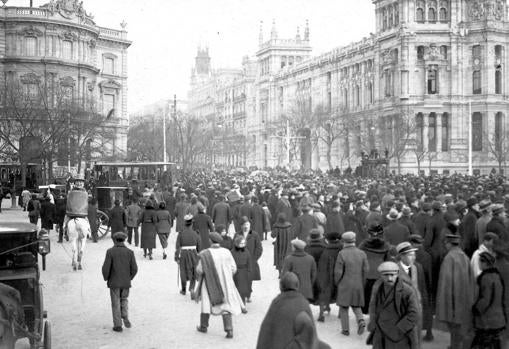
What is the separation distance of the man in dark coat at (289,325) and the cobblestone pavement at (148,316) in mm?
3834

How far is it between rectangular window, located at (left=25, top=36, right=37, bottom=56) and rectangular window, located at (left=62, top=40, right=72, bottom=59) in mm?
2607

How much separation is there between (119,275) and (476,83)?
5667 centimetres

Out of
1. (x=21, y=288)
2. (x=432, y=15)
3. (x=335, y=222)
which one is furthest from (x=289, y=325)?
(x=432, y=15)

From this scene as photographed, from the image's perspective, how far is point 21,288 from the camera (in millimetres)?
7930

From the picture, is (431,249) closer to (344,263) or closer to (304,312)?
(344,263)

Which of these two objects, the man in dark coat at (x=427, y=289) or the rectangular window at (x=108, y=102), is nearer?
the man in dark coat at (x=427, y=289)

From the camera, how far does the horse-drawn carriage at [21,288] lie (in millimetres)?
6641

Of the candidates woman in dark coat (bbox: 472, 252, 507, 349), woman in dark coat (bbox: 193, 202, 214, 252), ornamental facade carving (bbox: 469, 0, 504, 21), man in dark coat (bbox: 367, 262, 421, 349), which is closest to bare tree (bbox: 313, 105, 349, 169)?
ornamental facade carving (bbox: 469, 0, 504, 21)

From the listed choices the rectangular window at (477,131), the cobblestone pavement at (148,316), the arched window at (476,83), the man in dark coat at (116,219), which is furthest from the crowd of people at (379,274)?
the arched window at (476,83)

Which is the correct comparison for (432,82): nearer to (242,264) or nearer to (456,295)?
(242,264)

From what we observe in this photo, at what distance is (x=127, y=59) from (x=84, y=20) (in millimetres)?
9296

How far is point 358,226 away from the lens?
48.6 feet

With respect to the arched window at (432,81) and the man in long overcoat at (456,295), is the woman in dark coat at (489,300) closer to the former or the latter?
the man in long overcoat at (456,295)

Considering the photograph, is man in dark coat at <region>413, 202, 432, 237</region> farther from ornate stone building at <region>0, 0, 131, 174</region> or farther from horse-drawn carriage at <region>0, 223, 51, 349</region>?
ornate stone building at <region>0, 0, 131, 174</region>
